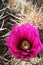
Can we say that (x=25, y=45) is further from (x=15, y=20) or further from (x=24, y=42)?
(x=15, y=20)

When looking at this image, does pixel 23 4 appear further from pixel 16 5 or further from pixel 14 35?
pixel 14 35

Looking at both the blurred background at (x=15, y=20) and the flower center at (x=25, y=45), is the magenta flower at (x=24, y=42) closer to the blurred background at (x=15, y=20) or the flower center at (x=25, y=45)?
the flower center at (x=25, y=45)

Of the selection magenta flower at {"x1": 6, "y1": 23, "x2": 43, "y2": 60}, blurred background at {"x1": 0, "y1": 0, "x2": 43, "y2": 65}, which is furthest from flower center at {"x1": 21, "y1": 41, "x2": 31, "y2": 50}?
blurred background at {"x1": 0, "y1": 0, "x2": 43, "y2": 65}

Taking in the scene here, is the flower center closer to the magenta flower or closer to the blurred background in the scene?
the magenta flower

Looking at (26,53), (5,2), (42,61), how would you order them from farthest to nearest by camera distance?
1. (5,2)
2. (42,61)
3. (26,53)

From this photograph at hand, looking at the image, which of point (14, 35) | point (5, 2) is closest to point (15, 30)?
point (14, 35)

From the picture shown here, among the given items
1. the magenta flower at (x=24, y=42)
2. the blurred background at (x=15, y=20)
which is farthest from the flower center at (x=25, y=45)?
the blurred background at (x=15, y=20)

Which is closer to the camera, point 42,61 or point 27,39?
point 27,39

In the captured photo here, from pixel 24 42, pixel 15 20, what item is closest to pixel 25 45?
pixel 24 42

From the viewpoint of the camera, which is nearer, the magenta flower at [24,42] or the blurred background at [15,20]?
the magenta flower at [24,42]
